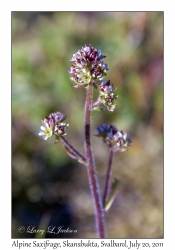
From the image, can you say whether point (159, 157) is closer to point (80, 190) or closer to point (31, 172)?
point (80, 190)

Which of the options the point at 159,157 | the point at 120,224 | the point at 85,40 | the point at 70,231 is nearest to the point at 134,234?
the point at 120,224

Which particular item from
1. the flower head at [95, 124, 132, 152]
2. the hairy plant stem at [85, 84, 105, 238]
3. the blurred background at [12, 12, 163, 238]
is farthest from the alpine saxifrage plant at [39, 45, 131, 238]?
the blurred background at [12, 12, 163, 238]

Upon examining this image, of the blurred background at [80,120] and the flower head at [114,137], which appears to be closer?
the flower head at [114,137]

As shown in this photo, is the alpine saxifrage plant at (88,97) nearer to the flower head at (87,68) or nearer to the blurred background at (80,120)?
the flower head at (87,68)

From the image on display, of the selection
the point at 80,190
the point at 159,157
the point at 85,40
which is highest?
the point at 85,40

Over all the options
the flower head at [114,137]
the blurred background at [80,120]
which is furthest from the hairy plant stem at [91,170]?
the blurred background at [80,120]

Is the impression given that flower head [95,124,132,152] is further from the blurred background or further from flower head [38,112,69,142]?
the blurred background
